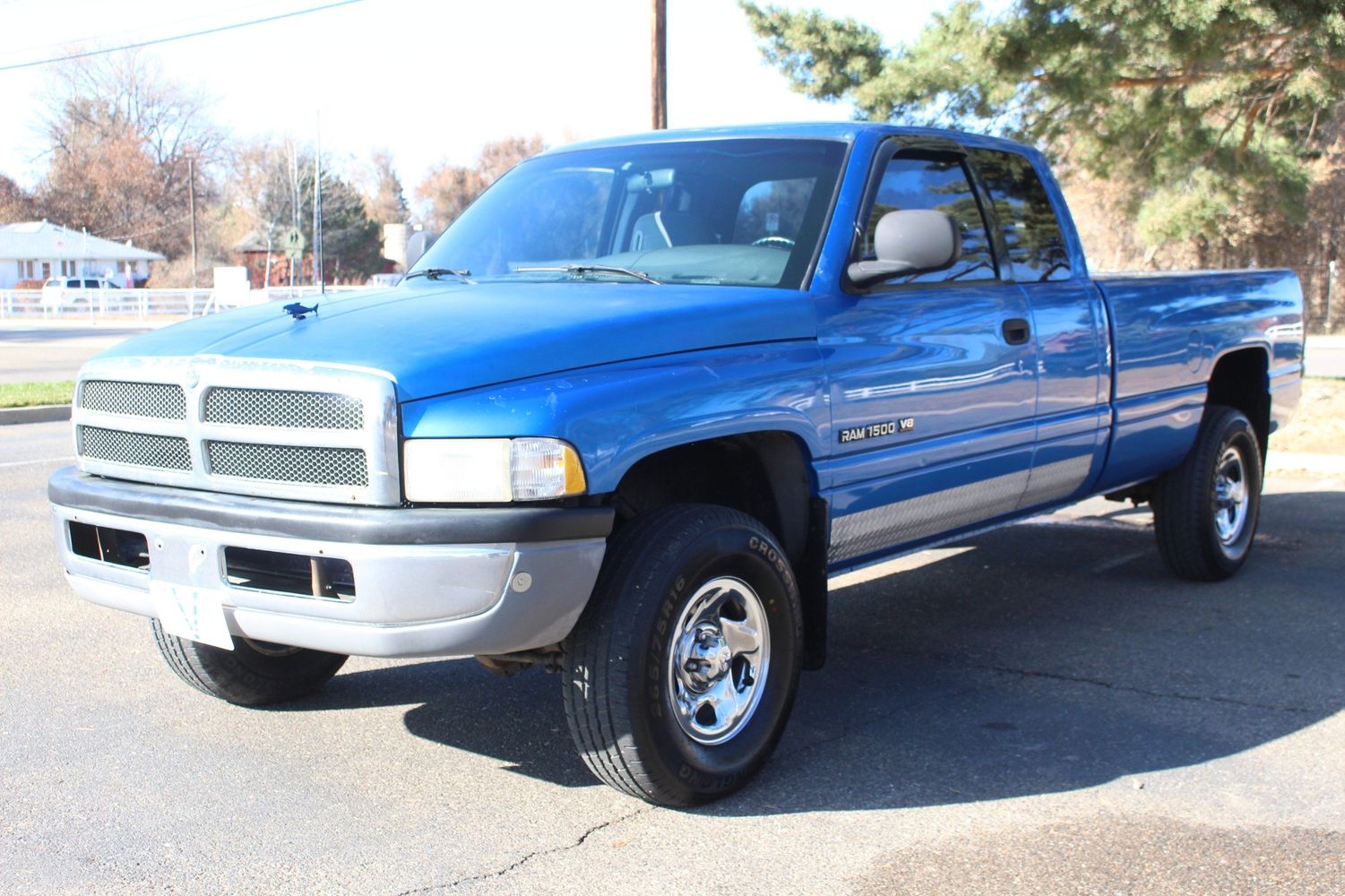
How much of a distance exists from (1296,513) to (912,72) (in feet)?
27.3

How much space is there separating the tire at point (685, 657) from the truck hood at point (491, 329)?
1.71 feet

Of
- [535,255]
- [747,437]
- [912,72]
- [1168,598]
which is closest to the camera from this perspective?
[747,437]

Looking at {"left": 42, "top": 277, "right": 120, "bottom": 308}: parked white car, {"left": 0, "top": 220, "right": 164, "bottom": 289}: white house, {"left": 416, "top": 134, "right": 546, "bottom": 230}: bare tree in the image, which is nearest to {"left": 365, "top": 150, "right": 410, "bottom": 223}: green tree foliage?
{"left": 416, "top": 134, "right": 546, "bottom": 230}: bare tree

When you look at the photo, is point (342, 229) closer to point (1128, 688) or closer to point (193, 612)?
point (1128, 688)

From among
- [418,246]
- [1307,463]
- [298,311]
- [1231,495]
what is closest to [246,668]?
[298,311]

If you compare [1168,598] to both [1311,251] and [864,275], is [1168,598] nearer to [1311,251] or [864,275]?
[864,275]

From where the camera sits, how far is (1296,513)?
9047 mm

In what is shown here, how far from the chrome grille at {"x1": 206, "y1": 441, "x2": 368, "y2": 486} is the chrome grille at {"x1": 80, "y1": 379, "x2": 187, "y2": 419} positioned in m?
0.20

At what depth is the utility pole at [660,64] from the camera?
20.0 metres

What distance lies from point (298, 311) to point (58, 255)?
84.3 meters

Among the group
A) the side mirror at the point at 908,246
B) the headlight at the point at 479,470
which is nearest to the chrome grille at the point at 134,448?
the headlight at the point at 479,470

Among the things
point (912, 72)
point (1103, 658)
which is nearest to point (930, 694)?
point (1103, 658)

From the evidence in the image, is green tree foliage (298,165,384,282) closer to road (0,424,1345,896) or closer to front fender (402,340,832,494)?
road (0,424,1345,896)

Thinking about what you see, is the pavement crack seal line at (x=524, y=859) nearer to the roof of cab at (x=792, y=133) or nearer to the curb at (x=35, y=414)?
the roof of cab at (x=792, y=133)
